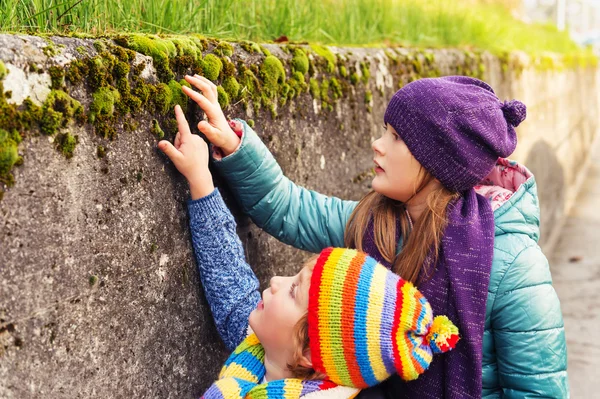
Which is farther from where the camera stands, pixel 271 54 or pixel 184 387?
pixel 271 54

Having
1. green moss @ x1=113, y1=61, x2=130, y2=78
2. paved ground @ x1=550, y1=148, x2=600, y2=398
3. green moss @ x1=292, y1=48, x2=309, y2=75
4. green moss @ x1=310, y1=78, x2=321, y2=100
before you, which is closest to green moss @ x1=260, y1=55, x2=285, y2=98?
green moss @ x1=292, y1=48, x2=309, y2=75

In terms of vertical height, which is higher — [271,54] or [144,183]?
[271,54]

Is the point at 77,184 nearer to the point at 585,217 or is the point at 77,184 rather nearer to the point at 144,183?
the point at 144,183

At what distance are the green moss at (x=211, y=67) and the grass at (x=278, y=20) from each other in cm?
19

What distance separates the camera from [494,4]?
8883 millimetres

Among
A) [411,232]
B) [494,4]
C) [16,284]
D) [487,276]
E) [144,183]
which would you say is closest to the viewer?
[16,284]

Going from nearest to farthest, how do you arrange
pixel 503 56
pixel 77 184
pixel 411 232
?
pixel 77 184 < pixel 411 232 < pixel 503 56

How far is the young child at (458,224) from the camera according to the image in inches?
82.3

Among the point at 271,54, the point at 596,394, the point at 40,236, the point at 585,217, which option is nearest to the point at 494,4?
the point at 585,217

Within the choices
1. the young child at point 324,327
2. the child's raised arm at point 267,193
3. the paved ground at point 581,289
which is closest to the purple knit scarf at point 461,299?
the young child at point 324,327

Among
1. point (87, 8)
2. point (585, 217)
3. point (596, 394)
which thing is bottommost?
point (585, 217)

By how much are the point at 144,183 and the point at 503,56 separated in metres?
4.64

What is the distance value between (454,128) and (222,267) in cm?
83

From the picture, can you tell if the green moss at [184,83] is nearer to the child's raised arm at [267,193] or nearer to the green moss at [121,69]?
the child's raised arm at [267,193]
